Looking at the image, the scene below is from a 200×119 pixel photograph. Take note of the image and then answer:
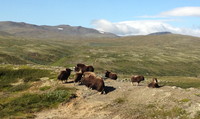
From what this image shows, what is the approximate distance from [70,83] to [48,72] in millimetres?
11063

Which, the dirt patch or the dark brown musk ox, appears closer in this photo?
the dirt patch

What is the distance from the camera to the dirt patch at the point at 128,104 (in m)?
27.9

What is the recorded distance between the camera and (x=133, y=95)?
3434 centimetres

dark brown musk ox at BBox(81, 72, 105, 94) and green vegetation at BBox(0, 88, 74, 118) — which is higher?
dark brown musk ox at BBox(81, 72, 105, 94)

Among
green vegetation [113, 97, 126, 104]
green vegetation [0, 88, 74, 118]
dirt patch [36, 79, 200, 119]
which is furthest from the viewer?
green vegetation [0, 88, 74, 118]

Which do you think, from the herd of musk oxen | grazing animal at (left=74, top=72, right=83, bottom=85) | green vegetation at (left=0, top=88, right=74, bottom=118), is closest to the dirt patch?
the herd of musk oxen

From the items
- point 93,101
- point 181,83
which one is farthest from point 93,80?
point 181,83

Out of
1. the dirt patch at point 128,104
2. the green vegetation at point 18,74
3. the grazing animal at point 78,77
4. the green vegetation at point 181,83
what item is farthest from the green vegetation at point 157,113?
the green vegetation at point 181,83

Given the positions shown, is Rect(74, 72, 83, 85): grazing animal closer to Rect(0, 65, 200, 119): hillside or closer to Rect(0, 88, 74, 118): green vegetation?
Rect(0, 65, 200, 119): hillside

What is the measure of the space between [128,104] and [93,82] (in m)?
8.71

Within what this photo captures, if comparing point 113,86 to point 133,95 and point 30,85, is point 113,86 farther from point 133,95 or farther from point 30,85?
point 30,85

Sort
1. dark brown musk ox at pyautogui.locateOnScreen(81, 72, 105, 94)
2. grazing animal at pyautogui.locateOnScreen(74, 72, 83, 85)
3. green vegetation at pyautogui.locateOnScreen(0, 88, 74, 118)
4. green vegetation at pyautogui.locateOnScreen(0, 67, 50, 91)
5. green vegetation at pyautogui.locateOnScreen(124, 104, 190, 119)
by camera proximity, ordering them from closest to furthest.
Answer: green vegetation at pyautogui.locateOnScreen(124, 104, 190, 119) → green vegetation at pyautogui.locateOnScreen(0, 88, 74, 118) → dark brown musk ox at pyautogui.locateOnScreen(81, 72, 105, 94) → grazing animal at pyautogui.locateOnScreen(74, 72, 83, 85) → green vegetation at pyautogui.locateOnScreen(0, 67, 50, 91)

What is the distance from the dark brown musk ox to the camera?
3775 centimetres

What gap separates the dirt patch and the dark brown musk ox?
79 centimetres
